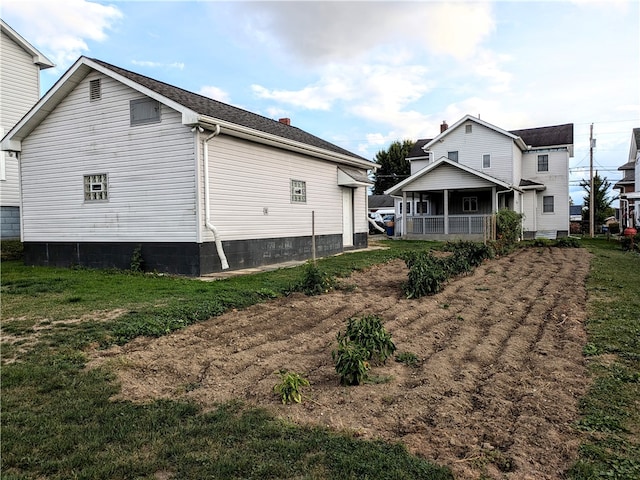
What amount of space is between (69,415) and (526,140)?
33159 millimetres

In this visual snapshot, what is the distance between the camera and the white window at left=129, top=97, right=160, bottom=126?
37.6ft

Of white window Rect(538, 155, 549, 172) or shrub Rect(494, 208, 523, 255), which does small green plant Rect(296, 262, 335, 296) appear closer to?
shrub Rect(494, 208, 523, 255)

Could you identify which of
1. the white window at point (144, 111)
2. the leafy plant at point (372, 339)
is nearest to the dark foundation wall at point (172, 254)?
the white window at point (144, 111)

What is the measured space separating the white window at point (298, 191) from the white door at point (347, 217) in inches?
113

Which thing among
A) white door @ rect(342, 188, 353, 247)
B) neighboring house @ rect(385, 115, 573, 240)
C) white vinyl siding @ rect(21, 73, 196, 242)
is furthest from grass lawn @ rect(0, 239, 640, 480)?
neighboring house @ rect(385, 115, 573, 240)

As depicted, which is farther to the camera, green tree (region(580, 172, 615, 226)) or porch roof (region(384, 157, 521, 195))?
green tree (region(580, 172, 615, 226))

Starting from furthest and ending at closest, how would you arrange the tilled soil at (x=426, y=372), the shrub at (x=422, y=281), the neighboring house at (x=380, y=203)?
the neighboring house at (x=380, y=203)
the shrub at (x=422, y=281)
the tilled soil at (x=426, y=372)

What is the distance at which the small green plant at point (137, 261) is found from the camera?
11.8 meters

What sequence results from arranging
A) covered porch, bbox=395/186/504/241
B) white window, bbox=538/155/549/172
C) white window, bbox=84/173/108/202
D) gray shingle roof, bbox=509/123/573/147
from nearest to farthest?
white window, bbox=84/173/108/202, covered porch, bbox=395/186/504/241, gray shingle roof, bbox=509/123/573/147, white window, bbox=538/155/549/172

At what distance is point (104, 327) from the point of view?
246 inches

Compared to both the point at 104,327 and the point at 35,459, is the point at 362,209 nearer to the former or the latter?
the point at 104,327

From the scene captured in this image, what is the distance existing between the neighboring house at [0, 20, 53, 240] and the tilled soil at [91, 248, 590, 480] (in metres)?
14.5

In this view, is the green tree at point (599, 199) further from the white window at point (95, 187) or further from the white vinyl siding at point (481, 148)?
the white window at point (95, 187)

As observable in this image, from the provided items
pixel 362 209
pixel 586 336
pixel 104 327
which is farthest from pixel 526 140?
pixel 104 327
